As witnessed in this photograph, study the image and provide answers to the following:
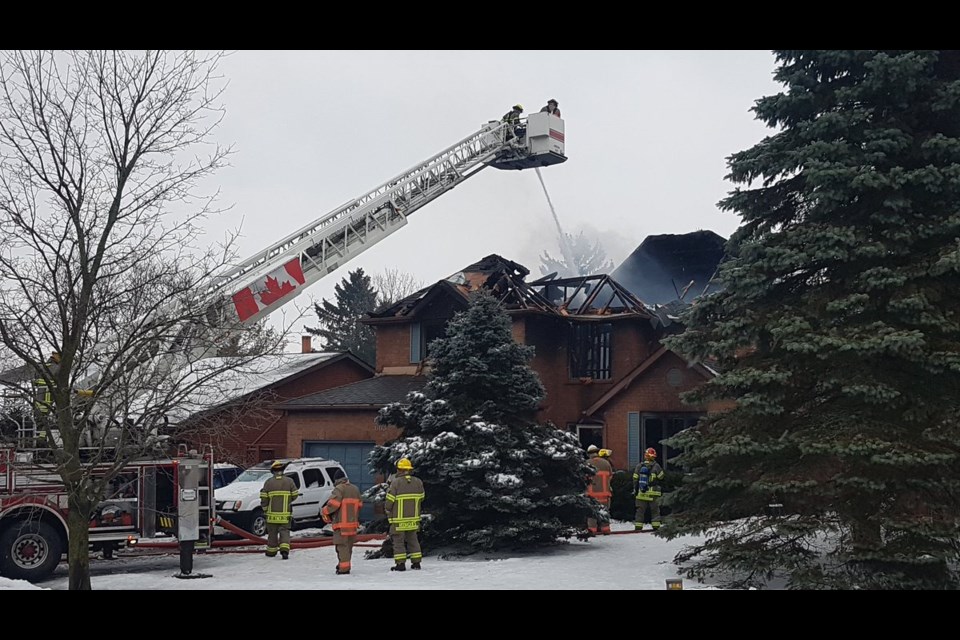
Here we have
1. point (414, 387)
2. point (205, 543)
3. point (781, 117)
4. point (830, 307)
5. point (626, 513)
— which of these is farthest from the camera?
point (414, 387)

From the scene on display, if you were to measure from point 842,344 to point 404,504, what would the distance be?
21.8 feet

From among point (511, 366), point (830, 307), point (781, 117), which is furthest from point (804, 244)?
point (511, 366)

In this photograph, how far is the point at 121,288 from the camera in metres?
12.9

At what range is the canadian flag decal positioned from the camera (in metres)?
21.2

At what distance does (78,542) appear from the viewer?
40.6 feet

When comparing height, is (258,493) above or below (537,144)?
below

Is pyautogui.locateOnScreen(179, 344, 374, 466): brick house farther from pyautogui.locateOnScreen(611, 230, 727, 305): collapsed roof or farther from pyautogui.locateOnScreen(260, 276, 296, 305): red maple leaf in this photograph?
pyautogui.locateOnScreen(611, 230, 727, 305): collapsed roof

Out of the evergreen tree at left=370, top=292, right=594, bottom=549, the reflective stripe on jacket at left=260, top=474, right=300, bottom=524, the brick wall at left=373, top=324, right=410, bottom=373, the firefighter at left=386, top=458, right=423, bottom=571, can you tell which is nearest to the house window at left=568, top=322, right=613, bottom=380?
the brick wall at left=373, top=324, right=410, bottom=373

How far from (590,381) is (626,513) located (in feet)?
21.1

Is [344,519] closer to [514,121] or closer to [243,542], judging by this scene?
[243,542]

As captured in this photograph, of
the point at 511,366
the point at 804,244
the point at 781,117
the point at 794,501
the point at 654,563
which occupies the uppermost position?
the point at 781,117

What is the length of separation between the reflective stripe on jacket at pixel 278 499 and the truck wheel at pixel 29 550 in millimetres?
3432

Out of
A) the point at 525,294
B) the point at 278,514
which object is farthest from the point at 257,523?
the point at 525,294

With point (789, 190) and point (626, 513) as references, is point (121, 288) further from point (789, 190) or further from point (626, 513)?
point (626, 513)
